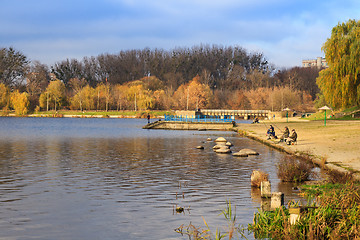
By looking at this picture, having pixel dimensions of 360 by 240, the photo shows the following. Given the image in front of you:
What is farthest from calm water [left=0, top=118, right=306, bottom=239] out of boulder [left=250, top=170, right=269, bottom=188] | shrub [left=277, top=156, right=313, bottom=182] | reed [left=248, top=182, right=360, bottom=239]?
reed [left=248, top=182, right=360, bottom=239]

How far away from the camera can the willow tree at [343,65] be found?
52.4 metres

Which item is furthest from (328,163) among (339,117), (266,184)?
(339,117)

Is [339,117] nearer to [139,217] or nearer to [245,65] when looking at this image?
[139,217]

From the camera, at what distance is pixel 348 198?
11711 millimetres

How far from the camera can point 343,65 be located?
5316 cm

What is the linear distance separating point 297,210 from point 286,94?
133022 mm

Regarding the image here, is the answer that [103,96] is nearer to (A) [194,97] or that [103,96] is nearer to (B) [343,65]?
(A) [194,97]

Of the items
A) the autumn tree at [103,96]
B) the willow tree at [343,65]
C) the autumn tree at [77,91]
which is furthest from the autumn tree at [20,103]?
the willow tree at [343,65]

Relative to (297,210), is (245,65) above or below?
above

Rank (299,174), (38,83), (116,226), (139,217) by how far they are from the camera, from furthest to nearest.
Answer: (38,83) < (299,174) < (139,217) < (116,226)

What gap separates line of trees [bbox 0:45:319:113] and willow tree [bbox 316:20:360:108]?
7856cm

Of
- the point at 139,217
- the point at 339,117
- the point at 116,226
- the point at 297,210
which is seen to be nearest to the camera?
the point at 297,210

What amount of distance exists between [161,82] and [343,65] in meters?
114

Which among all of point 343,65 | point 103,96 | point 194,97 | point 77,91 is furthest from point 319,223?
point 77,91
